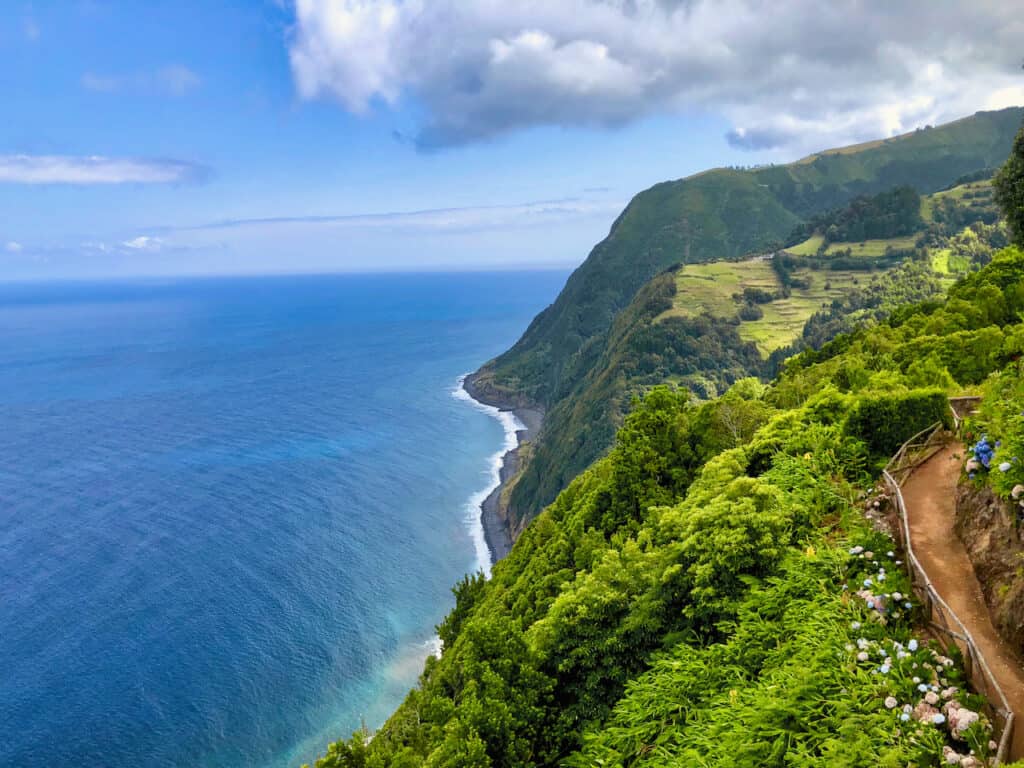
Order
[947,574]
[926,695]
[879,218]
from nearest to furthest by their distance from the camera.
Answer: [926,695] < [947,574] < [879,218]

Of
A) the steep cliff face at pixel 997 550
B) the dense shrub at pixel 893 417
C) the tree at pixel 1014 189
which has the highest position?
the tree at pixel 1014 189

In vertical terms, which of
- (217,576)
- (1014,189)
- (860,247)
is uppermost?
(860,247)

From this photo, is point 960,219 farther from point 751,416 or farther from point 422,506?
point 751,416

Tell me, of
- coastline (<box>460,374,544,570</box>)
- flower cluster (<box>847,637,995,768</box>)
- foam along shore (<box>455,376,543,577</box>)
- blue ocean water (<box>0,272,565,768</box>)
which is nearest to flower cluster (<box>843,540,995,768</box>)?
flower cluster (<box>847,637,995,768</box>)


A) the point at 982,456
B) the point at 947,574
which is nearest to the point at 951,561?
the point at 947,574

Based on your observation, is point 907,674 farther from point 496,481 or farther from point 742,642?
point 496,481

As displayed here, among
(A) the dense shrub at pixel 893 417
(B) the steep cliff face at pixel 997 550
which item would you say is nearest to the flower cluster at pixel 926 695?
(B) the steep cliff face at pixel 997 550

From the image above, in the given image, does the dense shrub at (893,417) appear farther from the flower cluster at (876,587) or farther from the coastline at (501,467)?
the coastline at (501,467)
